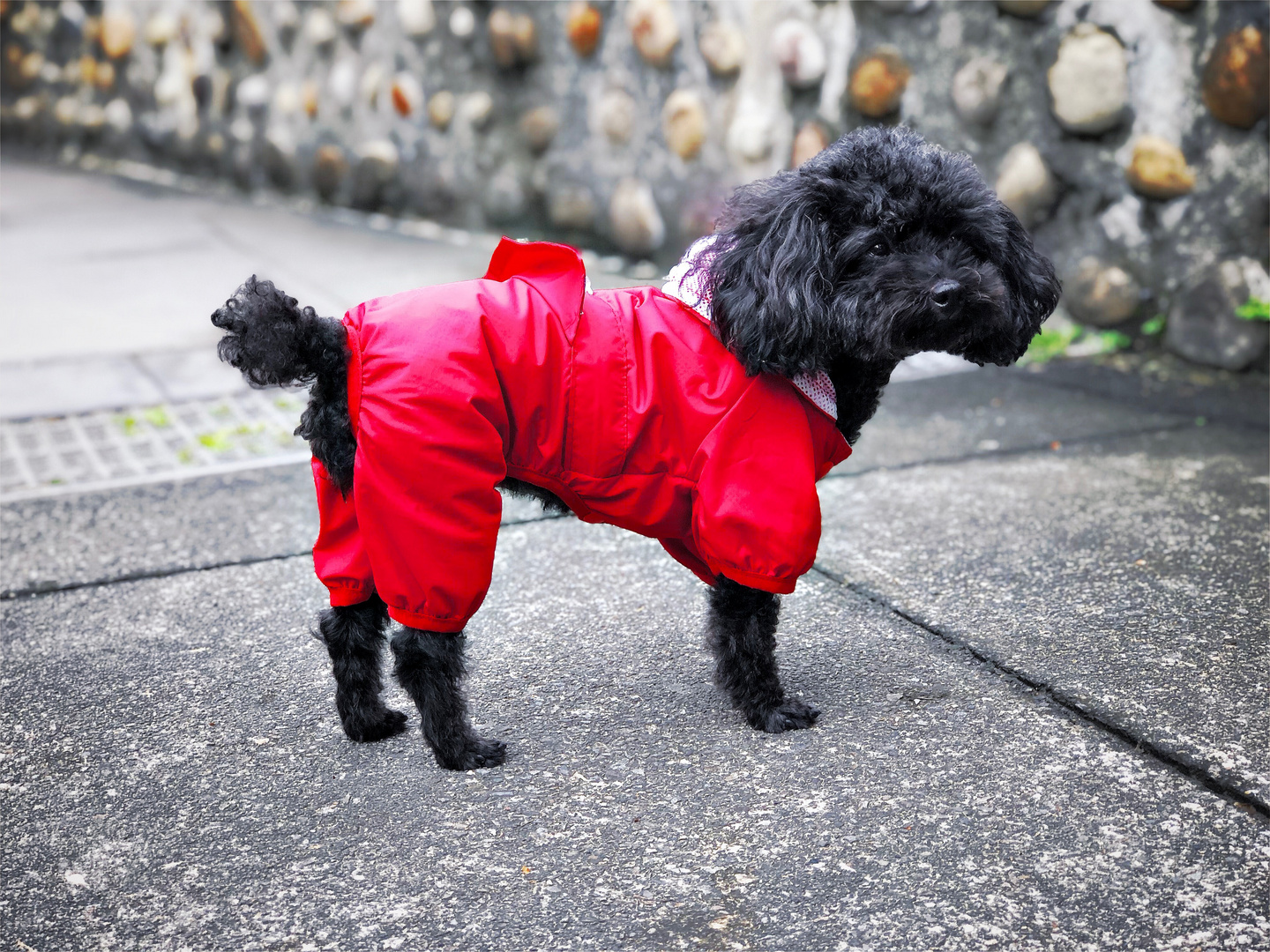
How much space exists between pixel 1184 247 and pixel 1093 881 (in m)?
3.46

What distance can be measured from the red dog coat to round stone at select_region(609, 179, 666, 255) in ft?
12.6

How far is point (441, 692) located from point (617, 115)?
15.2 feet

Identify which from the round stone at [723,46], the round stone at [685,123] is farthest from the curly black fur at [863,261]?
the round stone at [685,123]

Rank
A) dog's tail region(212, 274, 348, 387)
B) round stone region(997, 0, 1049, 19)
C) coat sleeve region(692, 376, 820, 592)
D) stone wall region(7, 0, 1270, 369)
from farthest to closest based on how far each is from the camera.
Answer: round stone region(997, 0, 1049, 19) → stone wall region(7, 0, 1270, 369) → coat sleeve region(692, 376, 820, 592) → dog's tail region(212, 274, 348, 387)

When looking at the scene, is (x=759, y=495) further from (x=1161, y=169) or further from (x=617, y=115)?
(x=617, y=115)

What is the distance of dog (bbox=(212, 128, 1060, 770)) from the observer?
223 centimetres

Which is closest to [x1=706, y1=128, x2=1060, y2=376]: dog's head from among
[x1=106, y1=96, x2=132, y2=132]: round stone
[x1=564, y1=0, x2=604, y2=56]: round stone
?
[x1=564, y1=0, x2=604, y2=56]: round stone

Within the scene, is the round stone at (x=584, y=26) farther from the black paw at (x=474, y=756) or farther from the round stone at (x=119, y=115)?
the round stone at (x=119, y=115)

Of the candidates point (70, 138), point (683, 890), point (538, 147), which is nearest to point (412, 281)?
point (538, 147)

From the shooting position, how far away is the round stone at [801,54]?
553cm

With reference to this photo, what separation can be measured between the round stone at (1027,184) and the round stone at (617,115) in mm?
A: 2104

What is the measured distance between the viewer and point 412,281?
6.28 meters

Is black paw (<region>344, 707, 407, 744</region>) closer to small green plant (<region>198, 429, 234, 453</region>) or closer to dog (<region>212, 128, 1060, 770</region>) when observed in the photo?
dog (<region>212, 128, 1060, 770</region>)

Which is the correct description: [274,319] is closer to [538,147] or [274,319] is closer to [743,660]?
[743,660]
